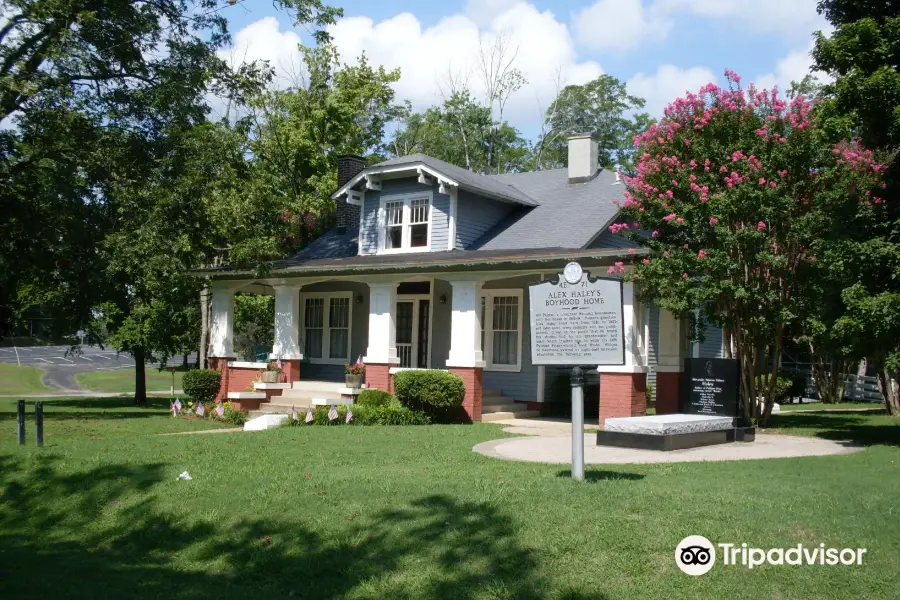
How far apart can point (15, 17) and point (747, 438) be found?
Answer: 17759mm

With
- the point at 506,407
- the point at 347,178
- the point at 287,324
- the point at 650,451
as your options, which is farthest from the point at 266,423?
the point at 347,178

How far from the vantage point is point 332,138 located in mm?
34844

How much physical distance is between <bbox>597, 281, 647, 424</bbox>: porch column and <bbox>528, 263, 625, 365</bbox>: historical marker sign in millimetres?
7454

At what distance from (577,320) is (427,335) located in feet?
45.5

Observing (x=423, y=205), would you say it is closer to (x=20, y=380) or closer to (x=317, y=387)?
(x=317, y=387)

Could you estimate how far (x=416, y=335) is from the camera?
918 inches

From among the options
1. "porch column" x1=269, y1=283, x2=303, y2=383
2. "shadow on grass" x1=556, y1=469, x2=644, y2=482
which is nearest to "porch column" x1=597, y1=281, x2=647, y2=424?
"shadow on grass" x1=556, y1=469, x2=644, y2=482

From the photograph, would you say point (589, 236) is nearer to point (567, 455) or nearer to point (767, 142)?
point (767, 142)

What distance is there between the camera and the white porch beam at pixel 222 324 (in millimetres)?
24031

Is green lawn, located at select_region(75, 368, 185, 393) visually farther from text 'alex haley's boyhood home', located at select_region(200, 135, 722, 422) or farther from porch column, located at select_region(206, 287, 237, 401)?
text 'alex haley's boyhood home', located at select_region(200, 135, 722, 422)

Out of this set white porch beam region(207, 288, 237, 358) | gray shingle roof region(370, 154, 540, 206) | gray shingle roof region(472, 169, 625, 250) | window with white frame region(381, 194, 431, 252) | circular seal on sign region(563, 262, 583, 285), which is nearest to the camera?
circular seal on sign region(563, 262, 583, 285)

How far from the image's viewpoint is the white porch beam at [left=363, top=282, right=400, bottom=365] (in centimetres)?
2056

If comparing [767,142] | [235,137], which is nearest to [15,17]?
[235,137]

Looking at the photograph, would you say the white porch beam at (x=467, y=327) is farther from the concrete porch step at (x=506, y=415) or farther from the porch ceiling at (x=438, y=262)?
the concrete porch step at (x=506, y=415)
